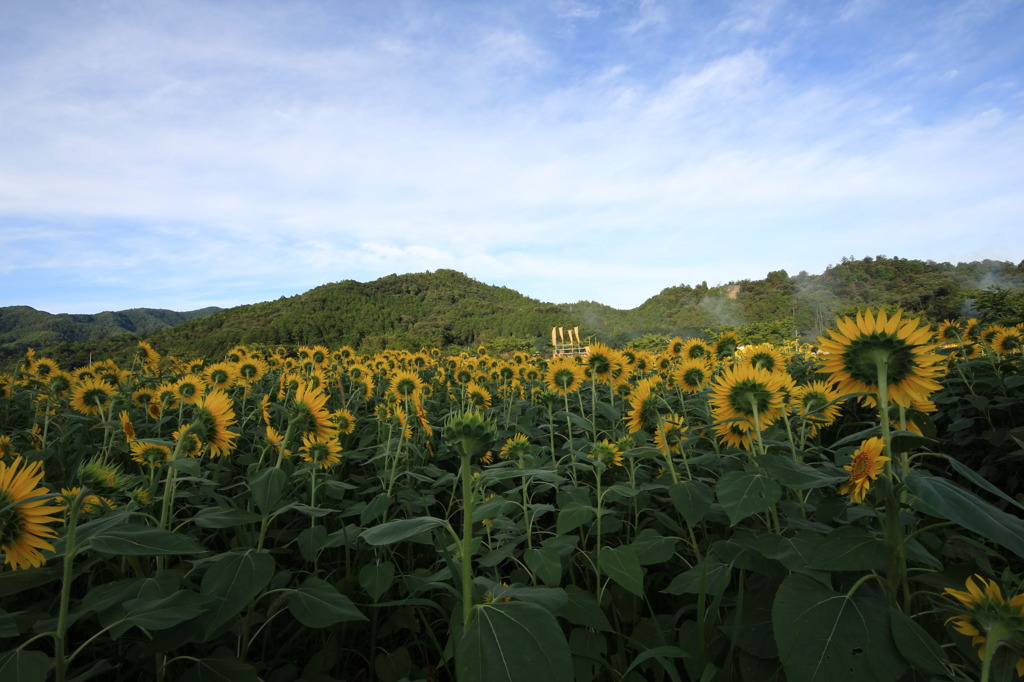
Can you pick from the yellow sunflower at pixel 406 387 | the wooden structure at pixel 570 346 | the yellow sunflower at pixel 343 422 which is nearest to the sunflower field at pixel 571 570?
the yellow sunflower at pixel 343 422

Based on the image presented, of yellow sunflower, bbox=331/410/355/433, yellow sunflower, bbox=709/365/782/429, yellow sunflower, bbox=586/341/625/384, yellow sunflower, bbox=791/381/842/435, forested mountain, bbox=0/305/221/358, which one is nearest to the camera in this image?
yellow sunflower, bbox=709/365/782/429

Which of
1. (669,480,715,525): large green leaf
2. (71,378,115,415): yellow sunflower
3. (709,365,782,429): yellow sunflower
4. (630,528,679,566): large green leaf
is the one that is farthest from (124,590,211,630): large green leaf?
(71,378,115,415): yellow sunflower

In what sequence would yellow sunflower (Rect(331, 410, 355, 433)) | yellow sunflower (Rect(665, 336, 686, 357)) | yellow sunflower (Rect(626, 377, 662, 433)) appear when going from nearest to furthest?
yellow sunflower (Rect(626, 377, 662, 433))
yellow sunflower (Rect(331, 410, 355, 433))
yellow sunflower (Rect(665, 336, 686, 357))

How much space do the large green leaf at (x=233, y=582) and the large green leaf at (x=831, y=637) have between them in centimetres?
111

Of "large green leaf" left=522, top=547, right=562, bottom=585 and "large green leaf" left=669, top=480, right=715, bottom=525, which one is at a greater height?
"large green leaf" left=669, top=480, right=715, bottom=525

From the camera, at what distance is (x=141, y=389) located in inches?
148

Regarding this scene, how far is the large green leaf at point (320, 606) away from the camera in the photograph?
1.07m

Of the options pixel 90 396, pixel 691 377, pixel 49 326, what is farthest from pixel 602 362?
pixel 49 326

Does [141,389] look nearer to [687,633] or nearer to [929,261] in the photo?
[687,633]

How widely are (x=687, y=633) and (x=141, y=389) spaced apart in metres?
4.28

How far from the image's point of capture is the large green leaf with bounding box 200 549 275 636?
1.04 meters

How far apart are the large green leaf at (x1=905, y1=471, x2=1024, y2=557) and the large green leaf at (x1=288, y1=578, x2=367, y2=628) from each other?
1145mm

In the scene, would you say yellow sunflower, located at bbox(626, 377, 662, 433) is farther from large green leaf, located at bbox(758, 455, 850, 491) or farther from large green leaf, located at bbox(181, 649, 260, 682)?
large green leaf, located at bbox(181, 649, 260, 682)

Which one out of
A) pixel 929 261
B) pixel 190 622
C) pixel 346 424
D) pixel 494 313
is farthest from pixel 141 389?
pixel 929 261
